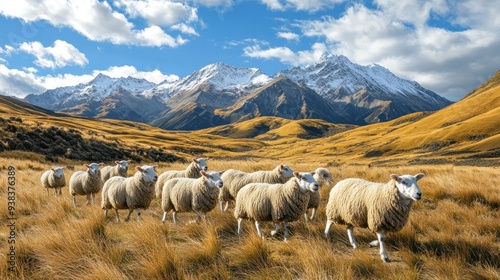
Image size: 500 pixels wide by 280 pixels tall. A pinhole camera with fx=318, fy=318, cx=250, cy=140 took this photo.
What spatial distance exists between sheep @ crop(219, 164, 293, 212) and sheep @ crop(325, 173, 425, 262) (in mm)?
3700

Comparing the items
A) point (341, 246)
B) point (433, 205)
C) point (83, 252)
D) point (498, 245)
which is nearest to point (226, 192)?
point (341, 246)

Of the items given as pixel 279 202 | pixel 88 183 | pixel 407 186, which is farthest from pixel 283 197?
pixel 88 183

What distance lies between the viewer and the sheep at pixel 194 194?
928 cm

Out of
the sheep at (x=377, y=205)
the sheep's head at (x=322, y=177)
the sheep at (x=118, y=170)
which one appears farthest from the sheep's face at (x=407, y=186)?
the sheep at (x=118, y=170)

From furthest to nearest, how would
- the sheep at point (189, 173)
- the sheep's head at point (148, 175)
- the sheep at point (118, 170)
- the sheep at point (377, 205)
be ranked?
the sheep at point (118, 170) < the sheep at point (189, 173) < the sheep's head at point (148, 175) < the sheep at point (377, 205)

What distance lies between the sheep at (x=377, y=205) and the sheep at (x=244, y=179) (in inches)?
146

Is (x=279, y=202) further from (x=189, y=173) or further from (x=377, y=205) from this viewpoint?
(x=189, y=173)

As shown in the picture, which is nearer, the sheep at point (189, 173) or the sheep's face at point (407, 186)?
the sheep's face at point (407, 186)

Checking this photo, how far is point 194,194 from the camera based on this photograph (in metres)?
9.41

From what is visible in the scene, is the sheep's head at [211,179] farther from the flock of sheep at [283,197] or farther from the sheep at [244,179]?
the sheep at [244,179]

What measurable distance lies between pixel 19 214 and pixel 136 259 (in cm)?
691

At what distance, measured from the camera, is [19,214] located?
34.3ft

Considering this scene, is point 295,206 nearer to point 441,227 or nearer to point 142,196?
point 441,227

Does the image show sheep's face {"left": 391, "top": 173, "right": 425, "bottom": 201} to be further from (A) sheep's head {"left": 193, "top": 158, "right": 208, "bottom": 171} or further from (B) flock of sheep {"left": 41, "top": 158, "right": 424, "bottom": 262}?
(A) sheep's head {"left": 193, "top": 158, "right": 208, "bottom": 171}
